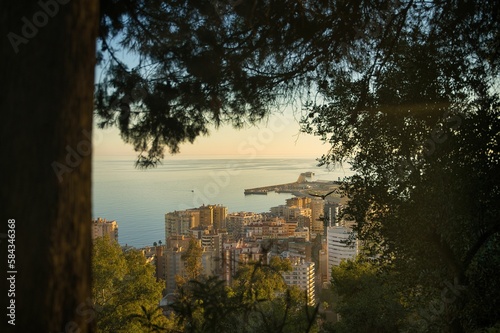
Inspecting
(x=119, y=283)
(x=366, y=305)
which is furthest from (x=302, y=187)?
(x=119, y=283)

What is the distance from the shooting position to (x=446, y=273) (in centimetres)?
489

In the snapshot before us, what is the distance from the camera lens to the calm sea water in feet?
15.2

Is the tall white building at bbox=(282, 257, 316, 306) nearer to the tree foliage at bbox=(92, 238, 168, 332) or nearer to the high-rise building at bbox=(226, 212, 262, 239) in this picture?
the high-rise building at bbox=(226, 212, 262, 239)

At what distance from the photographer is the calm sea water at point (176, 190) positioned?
4641 millimetres

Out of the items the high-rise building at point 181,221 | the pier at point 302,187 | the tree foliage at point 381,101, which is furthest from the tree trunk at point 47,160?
the pier at point 302,187

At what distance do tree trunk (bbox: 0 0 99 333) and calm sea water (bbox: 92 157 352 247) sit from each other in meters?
2.34

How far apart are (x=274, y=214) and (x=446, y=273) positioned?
1.97m

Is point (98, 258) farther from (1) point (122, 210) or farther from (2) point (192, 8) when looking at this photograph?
(2) point (192, 8)

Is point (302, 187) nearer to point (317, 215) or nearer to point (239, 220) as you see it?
point (317, 215)

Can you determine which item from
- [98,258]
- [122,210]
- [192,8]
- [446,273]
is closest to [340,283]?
[98,258]

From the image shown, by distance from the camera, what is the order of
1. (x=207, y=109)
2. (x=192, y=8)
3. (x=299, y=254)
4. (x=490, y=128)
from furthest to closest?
(x=299, y=254), (x=490, y=128), (x=207, y=109), (x=192, y=8)

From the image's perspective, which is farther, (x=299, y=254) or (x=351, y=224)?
(x=351, y=224)

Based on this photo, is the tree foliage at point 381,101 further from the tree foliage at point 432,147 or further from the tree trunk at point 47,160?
the tree trunk at point 47,160

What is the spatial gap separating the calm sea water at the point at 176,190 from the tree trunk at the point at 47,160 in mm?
2336
